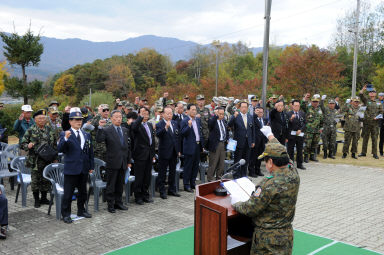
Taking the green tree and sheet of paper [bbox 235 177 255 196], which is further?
the green tree

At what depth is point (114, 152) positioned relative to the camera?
6.45m

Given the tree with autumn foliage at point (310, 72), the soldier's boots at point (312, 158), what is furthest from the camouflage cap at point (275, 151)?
the tree with autumn foliage at point (310, 72)

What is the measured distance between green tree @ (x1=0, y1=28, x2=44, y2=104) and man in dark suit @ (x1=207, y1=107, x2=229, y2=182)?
8.71m

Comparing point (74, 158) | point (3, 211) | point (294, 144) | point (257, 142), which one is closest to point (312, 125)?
point (294, 144)

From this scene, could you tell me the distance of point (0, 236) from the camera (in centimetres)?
529

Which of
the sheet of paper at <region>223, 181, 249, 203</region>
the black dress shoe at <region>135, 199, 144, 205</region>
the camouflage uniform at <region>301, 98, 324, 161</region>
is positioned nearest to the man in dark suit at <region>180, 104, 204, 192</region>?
the black dress shoe at <region>135, 199, 144, 205</region>

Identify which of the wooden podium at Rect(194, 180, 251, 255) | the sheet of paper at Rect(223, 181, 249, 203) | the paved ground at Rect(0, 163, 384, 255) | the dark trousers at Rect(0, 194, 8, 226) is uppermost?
the sheet of paper at Rect(223, 181, 249, 203)

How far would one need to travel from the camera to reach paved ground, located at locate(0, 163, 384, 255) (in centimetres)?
521

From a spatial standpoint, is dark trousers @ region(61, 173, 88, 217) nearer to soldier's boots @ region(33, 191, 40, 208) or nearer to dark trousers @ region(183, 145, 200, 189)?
soldier's boots @ region(33, 191, 40, 208)

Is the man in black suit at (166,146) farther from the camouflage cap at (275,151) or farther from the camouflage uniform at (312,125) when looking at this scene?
the camouflage uniform at (312,125)

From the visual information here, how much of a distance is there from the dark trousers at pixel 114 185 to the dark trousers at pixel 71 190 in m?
0.47

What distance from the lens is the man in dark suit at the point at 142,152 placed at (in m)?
7.06

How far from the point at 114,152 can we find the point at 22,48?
365 inches

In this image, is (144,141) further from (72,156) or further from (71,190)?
(71,190)
